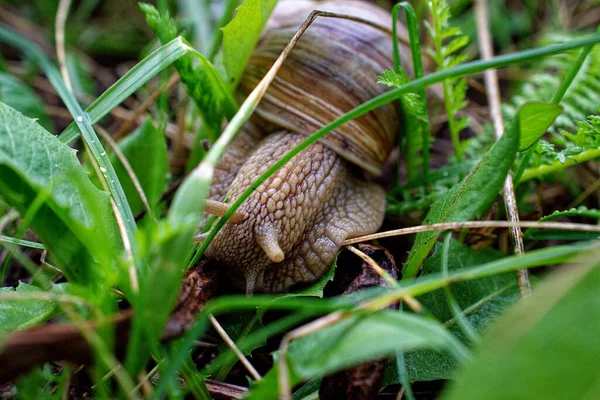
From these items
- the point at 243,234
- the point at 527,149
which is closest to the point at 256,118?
the point at 243,234

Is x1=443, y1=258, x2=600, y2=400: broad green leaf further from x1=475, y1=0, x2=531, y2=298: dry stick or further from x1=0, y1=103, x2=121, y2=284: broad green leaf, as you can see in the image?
x1=0, y1=103, x2=121, y2=284: broad green leaf

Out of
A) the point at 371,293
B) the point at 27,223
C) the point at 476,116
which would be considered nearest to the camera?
the point at 27,223

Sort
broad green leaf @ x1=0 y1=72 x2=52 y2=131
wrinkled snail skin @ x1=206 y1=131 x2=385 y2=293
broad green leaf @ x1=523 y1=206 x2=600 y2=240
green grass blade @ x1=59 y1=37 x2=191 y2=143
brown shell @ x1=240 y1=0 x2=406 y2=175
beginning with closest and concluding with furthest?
broad green leaf @ x1=523 y1=206 x2=600 y2=240 < green grass blade @ x1=59 y1=37 x2=191 y2=143 < wrinkled snail skin @ x1=206 y1=131 x2=385 y2=293 < brown shell @ x1=240 y1=0 x2=406 y2=175 < broad green leaf @ x1=0 y1=72 x2=52 y2=131

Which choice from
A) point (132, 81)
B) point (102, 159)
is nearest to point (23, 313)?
point (102, 159)

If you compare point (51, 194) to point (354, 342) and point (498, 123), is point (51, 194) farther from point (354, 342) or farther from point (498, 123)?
point (498, 123)

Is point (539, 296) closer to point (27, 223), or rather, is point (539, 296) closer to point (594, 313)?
point (594, 313)

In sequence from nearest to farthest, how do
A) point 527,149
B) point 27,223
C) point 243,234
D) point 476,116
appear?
point 27,223 < point 527,149 < point 243,234 < point 476,116

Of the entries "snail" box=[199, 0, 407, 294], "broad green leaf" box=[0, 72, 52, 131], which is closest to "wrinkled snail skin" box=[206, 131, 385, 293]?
"snail" box=[199, 0, 407, 294]

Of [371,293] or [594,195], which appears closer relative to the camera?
[371,293]
